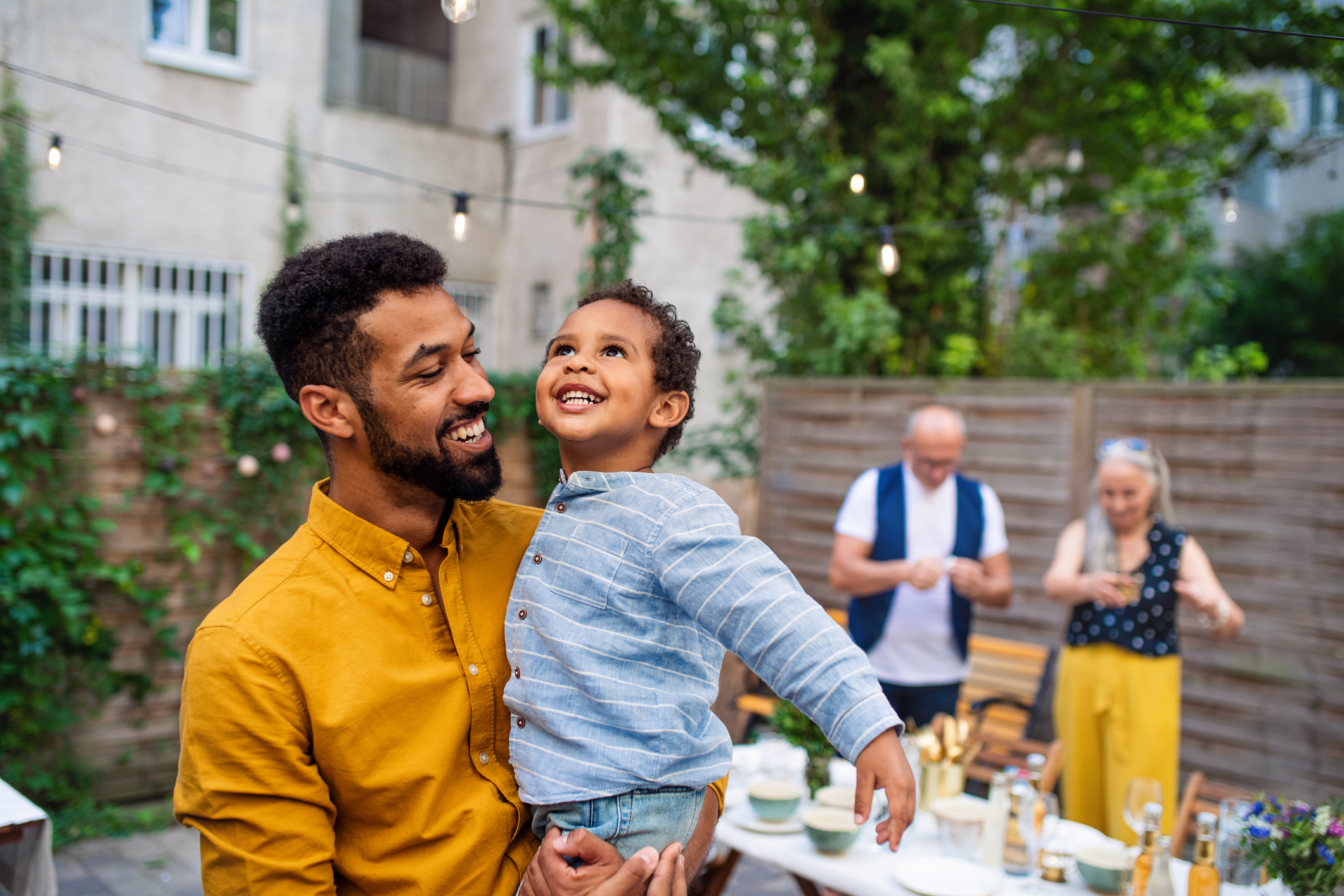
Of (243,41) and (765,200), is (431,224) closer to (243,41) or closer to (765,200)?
(243,41)

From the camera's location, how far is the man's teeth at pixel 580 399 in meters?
1.73

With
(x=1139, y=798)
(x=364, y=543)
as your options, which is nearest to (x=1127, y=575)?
(x=1139, y=798)

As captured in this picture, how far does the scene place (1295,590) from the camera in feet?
14.5

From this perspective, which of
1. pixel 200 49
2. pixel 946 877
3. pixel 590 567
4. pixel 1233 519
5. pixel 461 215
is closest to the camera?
pixel 590 567

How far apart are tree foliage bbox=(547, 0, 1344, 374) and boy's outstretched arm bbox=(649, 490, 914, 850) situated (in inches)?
210

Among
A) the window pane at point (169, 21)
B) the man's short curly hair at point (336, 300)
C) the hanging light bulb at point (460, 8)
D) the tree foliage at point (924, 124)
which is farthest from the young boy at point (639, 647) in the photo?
the window pane at point (169, 21)

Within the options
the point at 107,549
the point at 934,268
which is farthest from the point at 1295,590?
the point at 107,549

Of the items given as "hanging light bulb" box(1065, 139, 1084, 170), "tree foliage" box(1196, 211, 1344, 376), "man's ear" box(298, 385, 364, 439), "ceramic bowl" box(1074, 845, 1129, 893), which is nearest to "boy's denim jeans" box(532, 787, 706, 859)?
"man's ear" box(298, 385, 364, 439)

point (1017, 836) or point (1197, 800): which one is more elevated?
point (1017, 836)

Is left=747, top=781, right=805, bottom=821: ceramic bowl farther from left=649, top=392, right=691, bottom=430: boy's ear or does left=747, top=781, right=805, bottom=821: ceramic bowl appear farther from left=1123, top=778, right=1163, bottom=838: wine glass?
left=649, top=392, right=691, bottom=430: boy's ear

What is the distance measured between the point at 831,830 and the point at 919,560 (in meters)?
1.31

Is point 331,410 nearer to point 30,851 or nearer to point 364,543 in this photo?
point 364,543

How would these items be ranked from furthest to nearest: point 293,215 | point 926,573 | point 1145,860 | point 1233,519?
1. point 293,215
2. point 1233,519
3. point 926,573
4. point 1145,860

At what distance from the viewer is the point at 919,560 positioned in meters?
3.81
